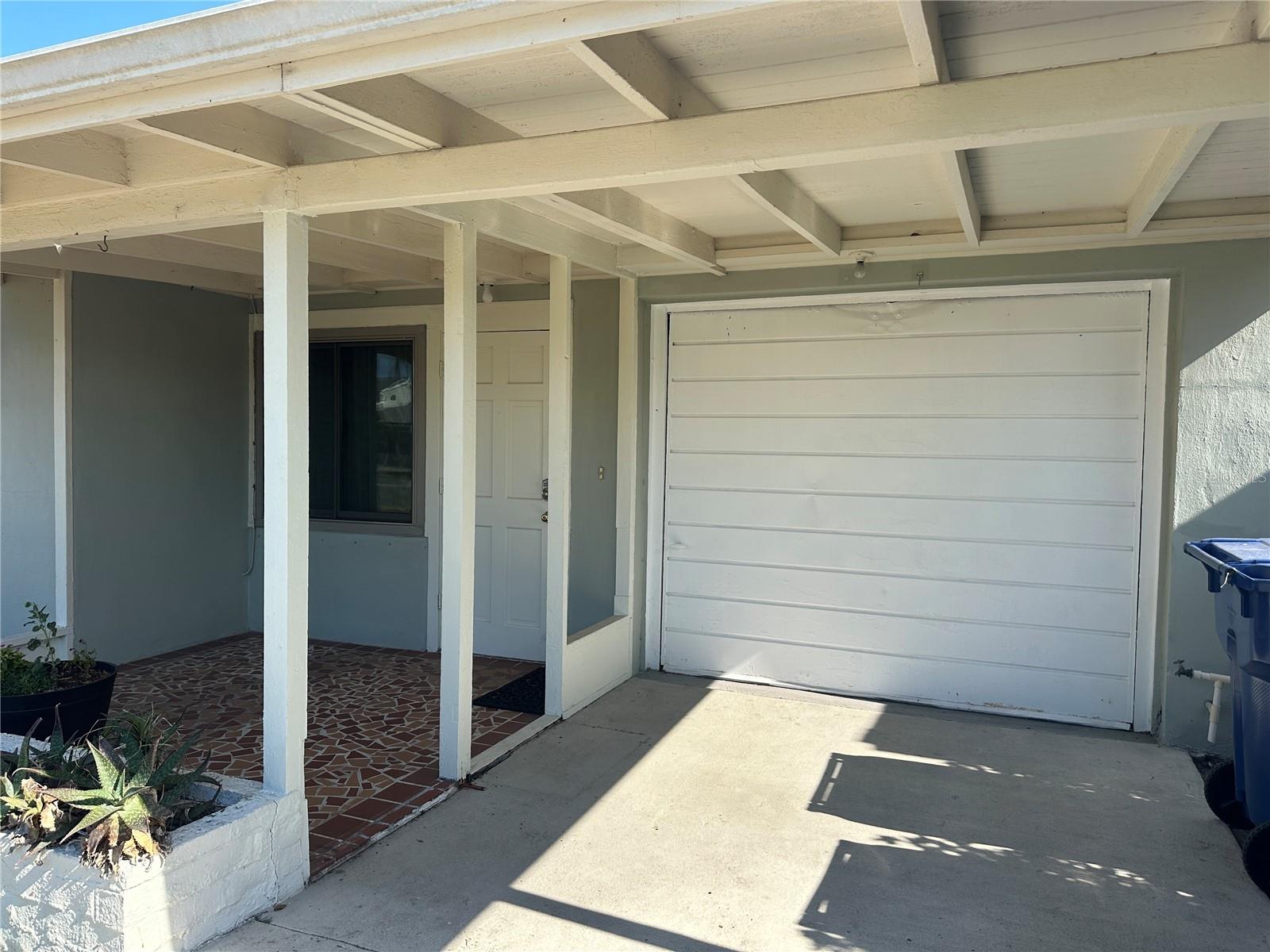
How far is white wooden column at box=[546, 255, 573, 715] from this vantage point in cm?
492

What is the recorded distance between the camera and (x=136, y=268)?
571 centimetres

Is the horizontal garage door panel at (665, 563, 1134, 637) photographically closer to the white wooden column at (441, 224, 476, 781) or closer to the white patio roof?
the white patio roof

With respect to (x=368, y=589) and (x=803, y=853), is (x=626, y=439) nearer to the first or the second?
(x=368, y=589)

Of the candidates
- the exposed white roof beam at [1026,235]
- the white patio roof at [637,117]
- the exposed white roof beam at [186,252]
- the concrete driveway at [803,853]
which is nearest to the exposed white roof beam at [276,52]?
the white patio roof at [637,117]

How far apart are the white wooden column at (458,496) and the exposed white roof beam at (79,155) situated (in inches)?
50.8

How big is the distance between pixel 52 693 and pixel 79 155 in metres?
2.38

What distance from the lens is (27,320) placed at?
5.69m

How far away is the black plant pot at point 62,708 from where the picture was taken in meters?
4.07

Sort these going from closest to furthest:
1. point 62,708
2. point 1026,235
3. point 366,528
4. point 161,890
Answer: point 161,890
point 62,708
point 1026,235
point 366,528

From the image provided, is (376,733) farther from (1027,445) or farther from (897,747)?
(1027,445)

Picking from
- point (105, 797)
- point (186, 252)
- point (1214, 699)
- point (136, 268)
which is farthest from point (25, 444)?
point (1214, 699)

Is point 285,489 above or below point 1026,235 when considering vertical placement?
below

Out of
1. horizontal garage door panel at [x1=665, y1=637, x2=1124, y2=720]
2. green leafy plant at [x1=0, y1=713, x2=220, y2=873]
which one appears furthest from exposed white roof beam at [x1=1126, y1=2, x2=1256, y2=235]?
green leafy plant at [x1=0, y1=713, x2=220, y2=873]

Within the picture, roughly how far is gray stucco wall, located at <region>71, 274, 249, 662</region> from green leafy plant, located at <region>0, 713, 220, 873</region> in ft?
10.0
